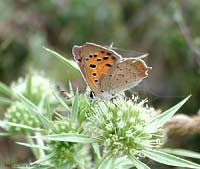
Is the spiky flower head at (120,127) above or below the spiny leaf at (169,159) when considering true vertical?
above

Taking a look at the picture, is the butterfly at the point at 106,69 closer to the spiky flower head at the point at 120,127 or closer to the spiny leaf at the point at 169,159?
the spiky flower head at the point at 120,127

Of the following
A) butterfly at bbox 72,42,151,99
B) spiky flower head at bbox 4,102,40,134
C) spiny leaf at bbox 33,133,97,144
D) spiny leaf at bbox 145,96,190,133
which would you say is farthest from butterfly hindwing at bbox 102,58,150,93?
spiky flower head at bbox 4,102,40,134

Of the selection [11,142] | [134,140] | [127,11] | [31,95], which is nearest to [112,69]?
[134,140]

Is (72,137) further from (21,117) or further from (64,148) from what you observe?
(21,117)

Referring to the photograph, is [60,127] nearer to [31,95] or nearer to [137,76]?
[137,76]

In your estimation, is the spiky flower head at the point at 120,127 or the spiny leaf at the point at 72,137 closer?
the spiny leaf at the point at 72,137

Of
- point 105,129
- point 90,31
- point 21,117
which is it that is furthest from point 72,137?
point 90,31

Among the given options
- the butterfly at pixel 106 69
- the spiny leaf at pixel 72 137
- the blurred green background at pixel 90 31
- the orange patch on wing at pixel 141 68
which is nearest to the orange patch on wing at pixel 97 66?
the butterfly at pixel 106 69
